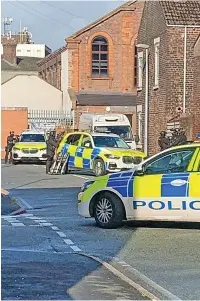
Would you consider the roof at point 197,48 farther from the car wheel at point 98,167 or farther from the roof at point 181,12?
the car wheel at point 98,167

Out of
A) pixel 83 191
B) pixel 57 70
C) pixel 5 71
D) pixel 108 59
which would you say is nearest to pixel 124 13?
pixel 108 59

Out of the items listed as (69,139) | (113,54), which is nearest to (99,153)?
(69,139)

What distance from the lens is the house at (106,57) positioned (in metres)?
48.6

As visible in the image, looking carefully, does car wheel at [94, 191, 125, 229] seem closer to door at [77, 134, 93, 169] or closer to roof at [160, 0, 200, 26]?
door at [77, 134, 93, 169]

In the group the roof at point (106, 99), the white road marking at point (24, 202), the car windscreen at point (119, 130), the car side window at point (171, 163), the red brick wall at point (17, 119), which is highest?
the roof at point (106, 99)

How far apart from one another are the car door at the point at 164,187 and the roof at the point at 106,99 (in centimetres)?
3381

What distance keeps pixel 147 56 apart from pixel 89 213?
21.0m

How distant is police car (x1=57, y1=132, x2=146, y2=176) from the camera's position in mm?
27109

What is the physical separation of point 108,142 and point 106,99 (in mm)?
19127

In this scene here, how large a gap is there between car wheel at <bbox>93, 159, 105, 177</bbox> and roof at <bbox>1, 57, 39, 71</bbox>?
102 ft

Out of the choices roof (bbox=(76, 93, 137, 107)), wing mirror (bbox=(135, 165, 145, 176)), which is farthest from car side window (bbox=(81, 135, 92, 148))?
roof (bbox=(76, 93, 137, 107))

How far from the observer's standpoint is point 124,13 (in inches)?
1923

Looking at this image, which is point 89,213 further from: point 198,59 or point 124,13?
point 124,13

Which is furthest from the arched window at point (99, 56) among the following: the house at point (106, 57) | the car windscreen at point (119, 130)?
the car windscreen at point (119, 130)
